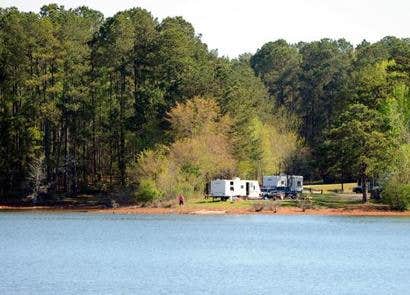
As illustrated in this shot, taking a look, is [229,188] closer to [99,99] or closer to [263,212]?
[263,212]

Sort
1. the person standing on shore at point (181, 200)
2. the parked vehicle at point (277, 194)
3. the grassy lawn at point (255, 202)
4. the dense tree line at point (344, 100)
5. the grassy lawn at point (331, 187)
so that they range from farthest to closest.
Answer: the grassy lawn at point (331, 187) < the parked vehicle at point (277, 194) < the person standing on shore at point (181, 200) < the grassy lawn at point (255, 202) < the dense tree line at point (344, 100)

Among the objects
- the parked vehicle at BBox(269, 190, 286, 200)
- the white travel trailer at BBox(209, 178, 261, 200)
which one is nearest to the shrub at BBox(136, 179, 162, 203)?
the white travel trailer at BBox(209, 178, 261, 200)

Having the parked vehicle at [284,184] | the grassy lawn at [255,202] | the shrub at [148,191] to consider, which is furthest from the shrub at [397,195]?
the shrub at [148,191]

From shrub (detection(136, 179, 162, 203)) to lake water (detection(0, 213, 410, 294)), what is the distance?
34.9 ft

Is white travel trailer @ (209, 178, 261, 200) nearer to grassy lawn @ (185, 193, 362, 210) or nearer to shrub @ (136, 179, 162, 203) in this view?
grassy lawn @ (185, 193, 362, 210)

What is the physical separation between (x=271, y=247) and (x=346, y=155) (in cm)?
4030

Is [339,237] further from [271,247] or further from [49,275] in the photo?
[49,275]

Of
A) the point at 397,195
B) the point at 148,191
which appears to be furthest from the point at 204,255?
the point at 148,191

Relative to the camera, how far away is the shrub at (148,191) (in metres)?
102

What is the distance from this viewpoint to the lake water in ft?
141

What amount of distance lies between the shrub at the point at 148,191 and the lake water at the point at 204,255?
10.6 meters

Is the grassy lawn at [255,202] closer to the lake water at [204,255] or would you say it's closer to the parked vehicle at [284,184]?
the parked vehicle at [284,184]

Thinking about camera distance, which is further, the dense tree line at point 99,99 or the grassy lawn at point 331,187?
the grassy lawn at point 331,187

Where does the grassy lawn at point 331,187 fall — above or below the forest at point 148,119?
below
